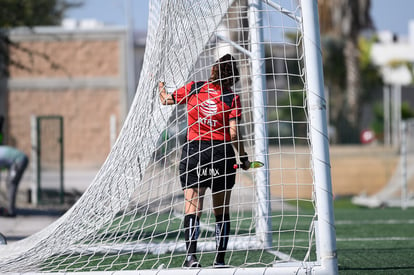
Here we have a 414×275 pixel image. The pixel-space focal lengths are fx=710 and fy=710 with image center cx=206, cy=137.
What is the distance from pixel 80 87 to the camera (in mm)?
25844

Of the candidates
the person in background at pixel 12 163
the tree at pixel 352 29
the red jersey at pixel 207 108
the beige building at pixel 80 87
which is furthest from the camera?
the tree at pixel 352 29

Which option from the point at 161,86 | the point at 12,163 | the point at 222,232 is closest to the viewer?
the point at 161,86

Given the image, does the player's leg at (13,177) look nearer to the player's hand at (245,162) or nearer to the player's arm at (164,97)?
the player's arm at (164,97)

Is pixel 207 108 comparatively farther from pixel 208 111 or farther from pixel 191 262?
pixel 191 262

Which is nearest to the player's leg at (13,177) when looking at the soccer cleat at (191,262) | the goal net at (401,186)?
the soccer cleat at (191,262)

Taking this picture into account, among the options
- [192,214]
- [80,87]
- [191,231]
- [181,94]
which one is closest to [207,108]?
[181,94]

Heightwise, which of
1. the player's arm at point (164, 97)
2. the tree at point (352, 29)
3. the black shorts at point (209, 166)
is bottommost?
the black shorts at point (209, 166)

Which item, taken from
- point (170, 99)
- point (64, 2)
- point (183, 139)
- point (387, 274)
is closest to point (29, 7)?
point (64, 2)

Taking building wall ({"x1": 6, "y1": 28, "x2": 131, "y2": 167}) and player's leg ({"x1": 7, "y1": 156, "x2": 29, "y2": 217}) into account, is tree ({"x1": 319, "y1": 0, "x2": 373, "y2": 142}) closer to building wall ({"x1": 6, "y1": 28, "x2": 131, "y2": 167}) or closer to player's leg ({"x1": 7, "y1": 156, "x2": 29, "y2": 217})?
building wall ({"x1": 6, "y1": 28, "x2": 131, "y2": 167})

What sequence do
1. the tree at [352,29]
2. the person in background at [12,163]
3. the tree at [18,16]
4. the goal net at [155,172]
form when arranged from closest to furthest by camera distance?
the goal net at [155,172]
the person in background at [12,163]
the tree at [18,16]
the tree at [352,29]

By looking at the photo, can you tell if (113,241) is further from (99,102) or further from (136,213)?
(99,102)

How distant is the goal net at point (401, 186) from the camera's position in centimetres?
1562

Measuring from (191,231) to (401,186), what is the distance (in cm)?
1367

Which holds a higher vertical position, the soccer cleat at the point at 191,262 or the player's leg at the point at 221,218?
the player's leg at the point at 221,218
